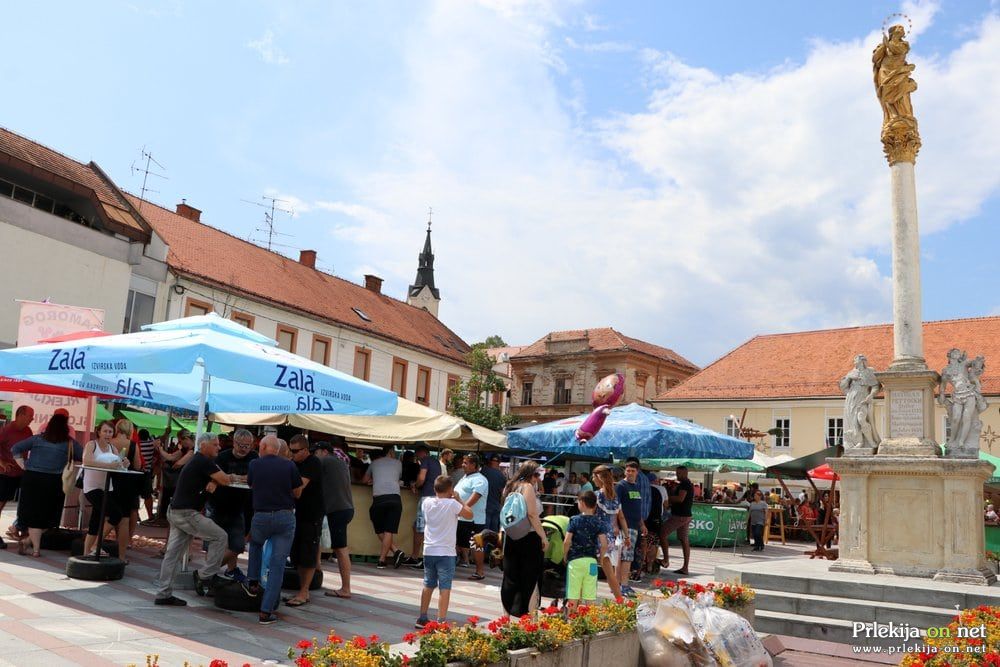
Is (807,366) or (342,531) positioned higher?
(807,366)

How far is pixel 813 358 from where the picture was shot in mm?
43906

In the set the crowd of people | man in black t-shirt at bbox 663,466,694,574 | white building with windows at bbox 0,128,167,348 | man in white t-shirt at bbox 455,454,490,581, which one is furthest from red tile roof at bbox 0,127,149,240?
man in black t-shirt at bbox 663,466,694,574

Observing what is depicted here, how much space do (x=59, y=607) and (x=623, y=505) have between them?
24.0 ft

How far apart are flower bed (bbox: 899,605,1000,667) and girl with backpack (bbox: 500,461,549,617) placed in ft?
10.3

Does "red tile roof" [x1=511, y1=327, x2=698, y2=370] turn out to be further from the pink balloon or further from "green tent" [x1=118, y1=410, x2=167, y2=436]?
the pink balloon

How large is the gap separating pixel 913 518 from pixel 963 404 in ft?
5.79

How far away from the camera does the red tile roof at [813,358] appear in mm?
39625

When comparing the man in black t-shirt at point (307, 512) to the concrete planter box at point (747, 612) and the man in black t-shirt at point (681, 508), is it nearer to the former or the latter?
the concrete planter box at point (747, 612)

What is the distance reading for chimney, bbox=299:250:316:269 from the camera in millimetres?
41906

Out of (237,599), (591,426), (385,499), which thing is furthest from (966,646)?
(591,426)

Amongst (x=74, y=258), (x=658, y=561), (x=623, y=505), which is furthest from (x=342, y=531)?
(x=74, y=258)

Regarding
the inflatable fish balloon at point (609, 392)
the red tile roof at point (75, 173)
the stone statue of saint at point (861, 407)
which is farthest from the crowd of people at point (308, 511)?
the red tile roof at point (75, 173)

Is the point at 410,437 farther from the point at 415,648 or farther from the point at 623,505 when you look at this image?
the point at 415,648

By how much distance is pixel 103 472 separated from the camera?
9.50 meters
